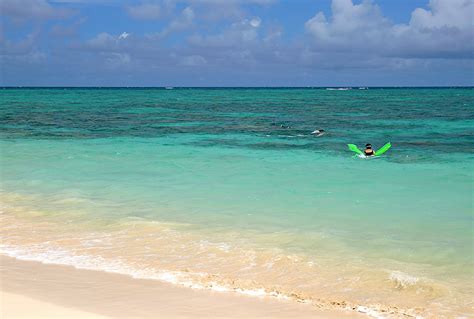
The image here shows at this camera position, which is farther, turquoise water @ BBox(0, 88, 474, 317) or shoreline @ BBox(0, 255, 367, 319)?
turquoise water @ BBox(0, 88, 474, 317)

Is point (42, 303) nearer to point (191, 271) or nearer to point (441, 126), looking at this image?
point (191, 271)

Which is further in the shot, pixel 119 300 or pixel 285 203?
pixel 285 203

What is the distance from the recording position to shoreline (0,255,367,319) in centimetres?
625

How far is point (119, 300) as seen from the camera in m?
6.67

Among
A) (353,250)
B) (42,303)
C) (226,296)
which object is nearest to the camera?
(42,303)

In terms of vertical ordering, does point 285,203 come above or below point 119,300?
above

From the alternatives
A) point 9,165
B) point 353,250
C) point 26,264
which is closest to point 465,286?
point 353,250

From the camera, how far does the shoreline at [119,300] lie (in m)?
6.25

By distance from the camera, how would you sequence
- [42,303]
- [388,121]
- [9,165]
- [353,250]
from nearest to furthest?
1. [42,303]
2. [353,250]
3. [9,165]
4. [388,121]

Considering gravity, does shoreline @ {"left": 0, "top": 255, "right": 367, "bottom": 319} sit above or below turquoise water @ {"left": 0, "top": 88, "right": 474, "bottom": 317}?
below

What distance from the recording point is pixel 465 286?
741cm

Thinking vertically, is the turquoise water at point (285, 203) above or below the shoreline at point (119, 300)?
above

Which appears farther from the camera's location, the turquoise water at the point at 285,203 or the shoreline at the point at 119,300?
the turquoise water at the point at 285,203

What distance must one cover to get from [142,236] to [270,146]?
1373 centimetres
